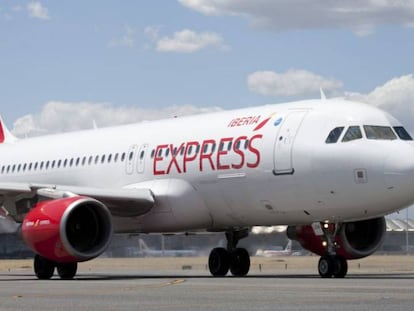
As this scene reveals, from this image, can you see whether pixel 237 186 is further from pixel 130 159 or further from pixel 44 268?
pixel 44 268

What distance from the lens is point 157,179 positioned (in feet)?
112

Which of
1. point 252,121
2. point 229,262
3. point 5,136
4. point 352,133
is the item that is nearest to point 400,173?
point 352,133

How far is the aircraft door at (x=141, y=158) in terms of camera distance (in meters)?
34.8

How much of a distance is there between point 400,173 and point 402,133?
195 centimetres

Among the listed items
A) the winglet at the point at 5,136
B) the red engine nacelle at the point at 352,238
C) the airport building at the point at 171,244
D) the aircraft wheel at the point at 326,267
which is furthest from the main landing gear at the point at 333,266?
the airport building at the point at 171,244

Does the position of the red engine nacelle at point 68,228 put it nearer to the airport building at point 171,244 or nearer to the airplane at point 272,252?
the airport building at point 171,244

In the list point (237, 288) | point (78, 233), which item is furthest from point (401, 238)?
point (237, 288)

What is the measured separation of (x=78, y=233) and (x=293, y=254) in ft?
145

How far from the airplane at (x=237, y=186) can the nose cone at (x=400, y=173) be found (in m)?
0.03

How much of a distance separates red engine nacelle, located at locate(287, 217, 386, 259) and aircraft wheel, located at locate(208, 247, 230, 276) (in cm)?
231

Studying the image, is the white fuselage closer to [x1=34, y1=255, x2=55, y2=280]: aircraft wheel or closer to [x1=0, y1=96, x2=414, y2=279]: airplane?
[x1=0, y1=96, x2=414, y2=279]: airplane

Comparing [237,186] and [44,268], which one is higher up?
[237,186]

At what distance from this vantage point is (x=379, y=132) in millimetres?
Result: 29531

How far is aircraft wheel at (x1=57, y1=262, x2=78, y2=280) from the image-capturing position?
32.8m
